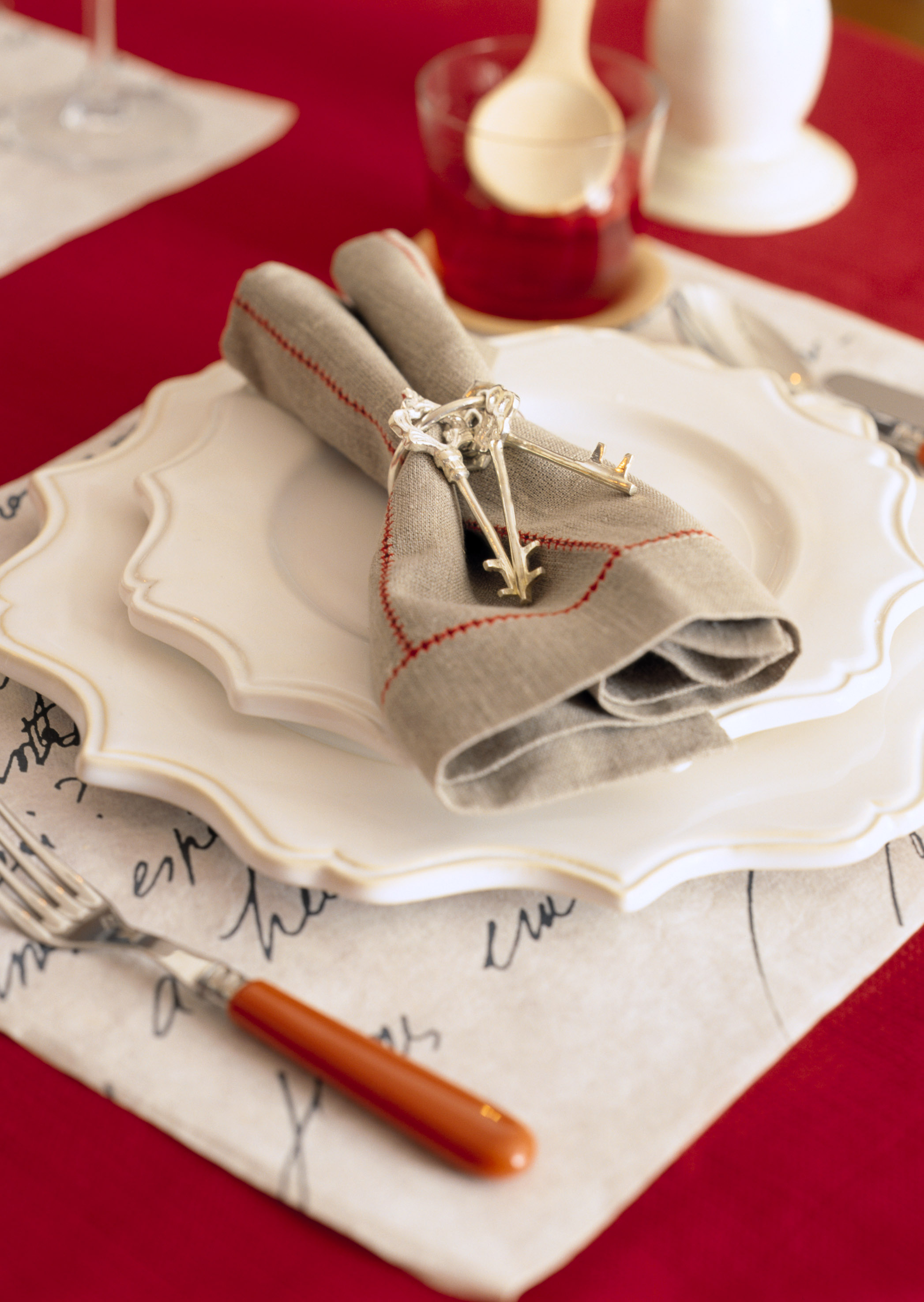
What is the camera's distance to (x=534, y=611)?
1.30ft

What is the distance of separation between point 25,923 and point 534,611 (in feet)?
0.63

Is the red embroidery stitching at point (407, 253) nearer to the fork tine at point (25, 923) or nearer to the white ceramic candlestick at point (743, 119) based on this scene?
the white ceramic candlestick at point (743, 119)

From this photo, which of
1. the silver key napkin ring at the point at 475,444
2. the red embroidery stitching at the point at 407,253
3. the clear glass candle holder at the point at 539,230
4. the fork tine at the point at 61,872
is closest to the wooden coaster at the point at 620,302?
the clear glass candle holder at the point at 539,230

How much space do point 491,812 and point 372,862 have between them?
0.04m

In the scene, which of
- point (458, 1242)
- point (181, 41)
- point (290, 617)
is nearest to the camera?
point (458, 1242)

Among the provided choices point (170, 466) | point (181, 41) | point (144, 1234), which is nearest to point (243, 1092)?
point (144, 1234)

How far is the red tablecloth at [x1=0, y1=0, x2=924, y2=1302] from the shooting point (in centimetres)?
33

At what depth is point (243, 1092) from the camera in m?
0.34

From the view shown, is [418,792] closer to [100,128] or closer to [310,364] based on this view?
[310,364]

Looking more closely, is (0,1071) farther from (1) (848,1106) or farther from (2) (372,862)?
(1) (848,1106)

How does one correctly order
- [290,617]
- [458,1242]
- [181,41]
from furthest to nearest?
[181,41], [290,617], [458,1242]

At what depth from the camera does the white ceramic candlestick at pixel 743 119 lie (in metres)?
0.77

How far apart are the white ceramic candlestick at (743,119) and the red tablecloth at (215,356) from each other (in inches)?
0.9

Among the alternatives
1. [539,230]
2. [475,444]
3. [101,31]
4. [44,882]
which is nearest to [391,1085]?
[44,882]
